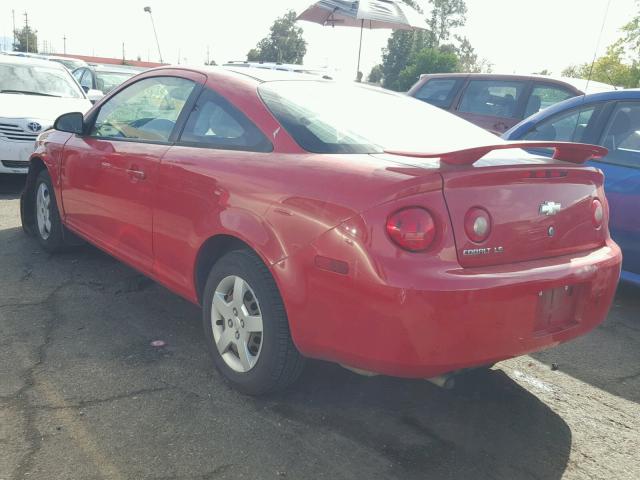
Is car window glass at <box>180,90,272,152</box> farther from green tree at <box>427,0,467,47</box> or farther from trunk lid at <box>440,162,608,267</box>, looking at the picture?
green tree at <box>427,0,467,47</box>

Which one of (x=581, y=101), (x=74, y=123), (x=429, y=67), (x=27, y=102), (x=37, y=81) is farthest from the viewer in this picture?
(x=429, y=67)

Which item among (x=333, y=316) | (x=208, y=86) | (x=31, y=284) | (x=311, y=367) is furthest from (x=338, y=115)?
(x=31, y=284)

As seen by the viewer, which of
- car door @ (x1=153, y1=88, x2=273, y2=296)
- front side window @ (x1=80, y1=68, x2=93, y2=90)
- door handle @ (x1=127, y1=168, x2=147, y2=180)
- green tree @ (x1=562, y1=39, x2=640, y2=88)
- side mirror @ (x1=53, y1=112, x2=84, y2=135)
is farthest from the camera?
green tree @ (x1=562, y1=39, x2=640, y2=88)

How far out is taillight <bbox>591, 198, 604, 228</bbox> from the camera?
2885 mm

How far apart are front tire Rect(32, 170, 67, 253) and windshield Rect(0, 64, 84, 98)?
4.06 metres

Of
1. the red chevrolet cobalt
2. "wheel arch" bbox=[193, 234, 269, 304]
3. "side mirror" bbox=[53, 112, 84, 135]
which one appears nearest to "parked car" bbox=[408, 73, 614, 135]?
the red chevrolet cobalt

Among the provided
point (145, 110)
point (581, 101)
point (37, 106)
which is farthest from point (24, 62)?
point (581, 101)

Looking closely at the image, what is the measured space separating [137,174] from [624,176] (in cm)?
325

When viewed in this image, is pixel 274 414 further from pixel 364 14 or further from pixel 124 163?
pixel 364 14

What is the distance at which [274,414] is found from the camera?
2.85 metres

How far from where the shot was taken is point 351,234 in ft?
7.90

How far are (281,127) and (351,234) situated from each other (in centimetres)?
77

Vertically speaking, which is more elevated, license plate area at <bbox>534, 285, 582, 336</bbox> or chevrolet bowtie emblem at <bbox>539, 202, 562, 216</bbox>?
chevrolet bowtie emblem at <bbox>539, 202, 562, 216</bbox>

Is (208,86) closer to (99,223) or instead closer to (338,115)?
(338,115)
